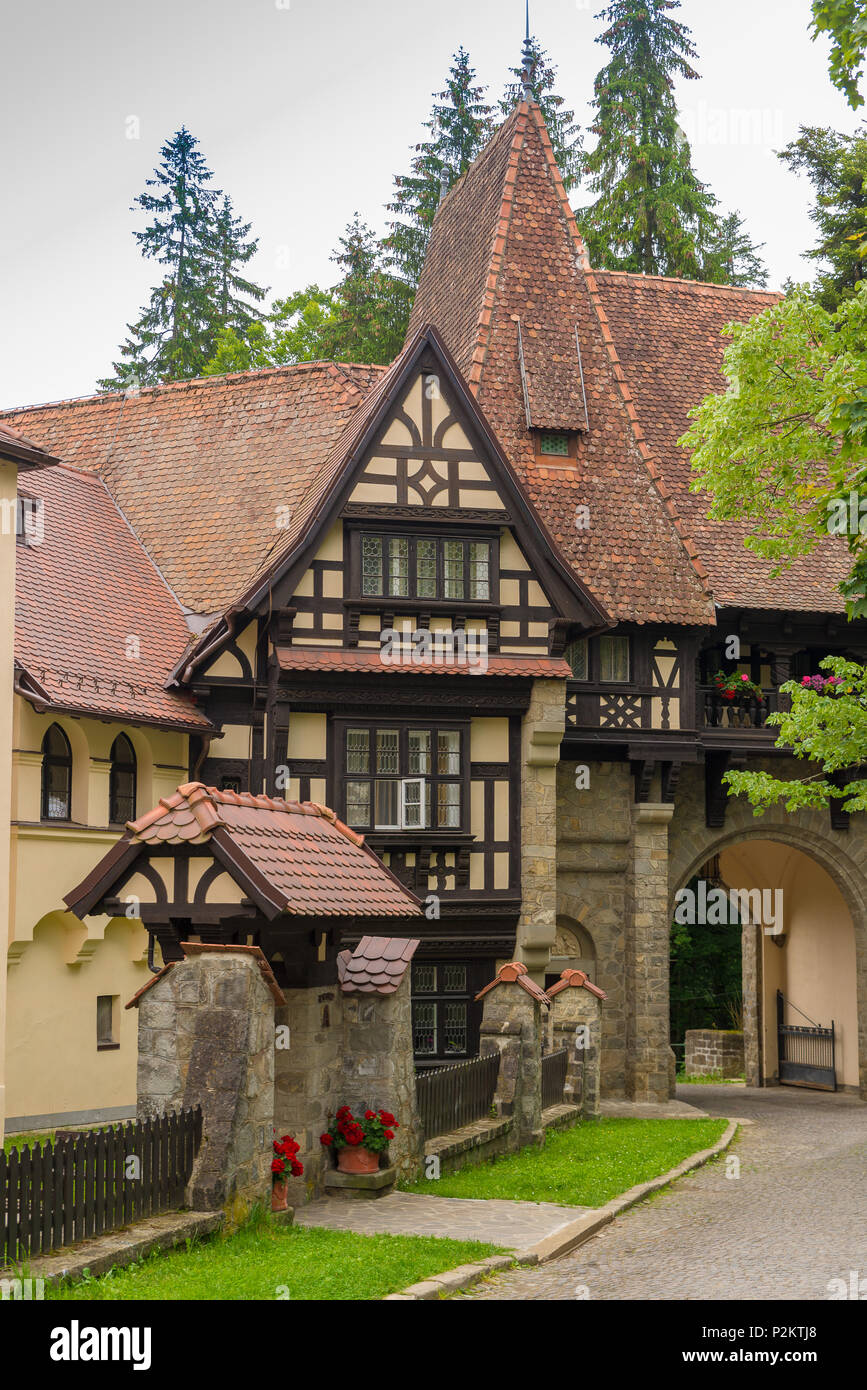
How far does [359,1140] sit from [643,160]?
27426mm

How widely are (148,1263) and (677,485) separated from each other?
1907 cm

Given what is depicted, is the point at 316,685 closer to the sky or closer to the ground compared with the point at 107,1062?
closer to the sky

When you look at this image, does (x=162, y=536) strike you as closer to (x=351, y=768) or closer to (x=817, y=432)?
(x=351, y=768)

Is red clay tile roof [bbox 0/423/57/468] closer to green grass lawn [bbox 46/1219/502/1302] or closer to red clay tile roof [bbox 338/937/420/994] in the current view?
red clay tile roof [bbox 338/937/420/994]

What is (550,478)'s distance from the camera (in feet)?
82.0

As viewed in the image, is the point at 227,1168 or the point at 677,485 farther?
the point at 677,485

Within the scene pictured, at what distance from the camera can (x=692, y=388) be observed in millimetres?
28234

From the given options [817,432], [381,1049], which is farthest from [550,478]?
[381,1049]

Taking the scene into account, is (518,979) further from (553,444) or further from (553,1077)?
(553,444)

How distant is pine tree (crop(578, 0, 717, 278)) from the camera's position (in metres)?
35.7

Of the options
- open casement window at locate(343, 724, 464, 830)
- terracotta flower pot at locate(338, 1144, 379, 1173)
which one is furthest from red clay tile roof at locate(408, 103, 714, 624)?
terracotta flower pot at locate(338, 1144, 379, 1173)

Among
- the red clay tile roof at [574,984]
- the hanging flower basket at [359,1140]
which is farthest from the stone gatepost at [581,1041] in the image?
the hanging flower basket at [359,1140]

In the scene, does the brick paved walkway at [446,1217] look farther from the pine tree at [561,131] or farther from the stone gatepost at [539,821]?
the pine tree at [561,131]

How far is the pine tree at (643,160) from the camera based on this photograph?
117 feet
